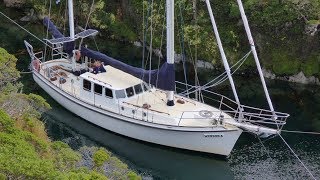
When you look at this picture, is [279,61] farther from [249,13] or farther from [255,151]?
[255,151]

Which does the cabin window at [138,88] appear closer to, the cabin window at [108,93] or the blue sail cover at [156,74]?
the blue sail cover at [156,74]

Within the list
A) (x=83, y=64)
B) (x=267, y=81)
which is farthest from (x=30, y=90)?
(x=267, y=81)

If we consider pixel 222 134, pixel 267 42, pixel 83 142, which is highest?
pixel 267 42

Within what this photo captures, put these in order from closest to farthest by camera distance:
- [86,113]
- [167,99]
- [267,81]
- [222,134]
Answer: [222,134]
[167,99]
[86,113]
[267,81]

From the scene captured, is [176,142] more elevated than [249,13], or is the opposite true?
[249,13]

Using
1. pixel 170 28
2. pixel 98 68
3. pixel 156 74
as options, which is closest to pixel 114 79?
pixel 98 68

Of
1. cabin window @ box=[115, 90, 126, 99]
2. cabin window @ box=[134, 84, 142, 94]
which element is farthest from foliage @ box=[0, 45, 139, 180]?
cabin window @ box=[134, 84, 142, 94]

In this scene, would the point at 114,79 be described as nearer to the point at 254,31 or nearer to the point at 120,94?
the point at 120,94
